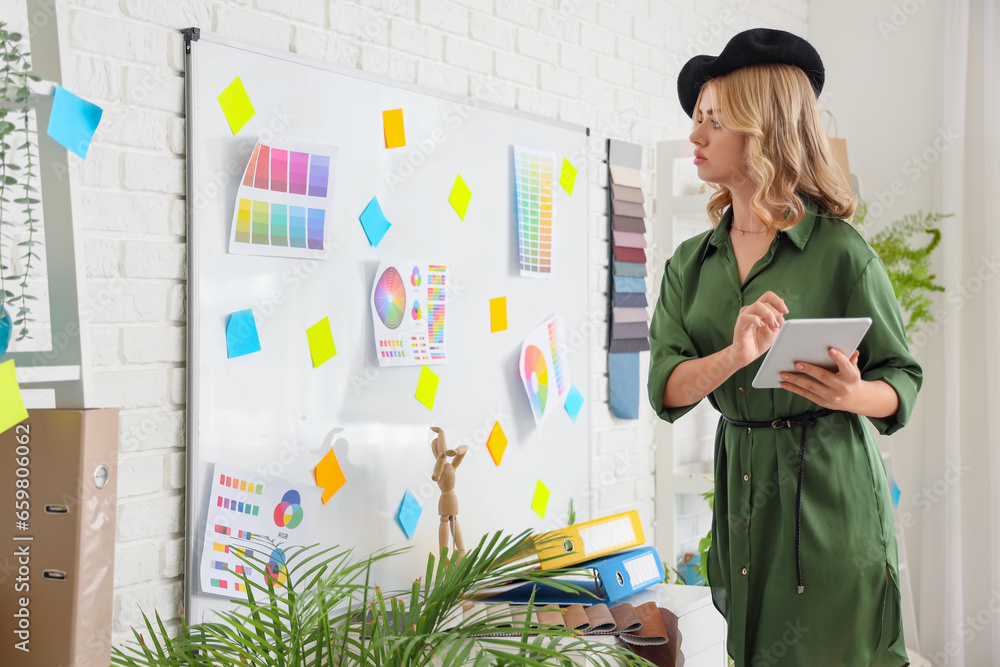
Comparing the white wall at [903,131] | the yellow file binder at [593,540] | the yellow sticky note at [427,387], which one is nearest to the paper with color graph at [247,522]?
the yellow sticky note at [427,387]

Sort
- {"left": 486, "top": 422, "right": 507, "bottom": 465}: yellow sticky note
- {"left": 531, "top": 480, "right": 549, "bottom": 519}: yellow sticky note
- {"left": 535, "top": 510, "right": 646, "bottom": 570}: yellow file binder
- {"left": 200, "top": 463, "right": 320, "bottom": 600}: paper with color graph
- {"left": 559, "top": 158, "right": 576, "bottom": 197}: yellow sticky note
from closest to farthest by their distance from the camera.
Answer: {"left": 200, "top": 463, "right": 320, "bottom": 600}: paper with color graph < {"left": 535, "top": 510, "right": 646, "bottom": 570}: yellow file binder < {"left": 486, "top": 422, "right": 507, "bottom": 465}: yellow sticky note < {"left": 531, "top": 480, "right": 549, "bottom": 519}: yellow sticky note < {"left": 559, "top": 158, "right": 576, "bottom": 197}: yellow sticky note

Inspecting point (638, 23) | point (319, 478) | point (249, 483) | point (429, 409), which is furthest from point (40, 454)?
point (638, 23)

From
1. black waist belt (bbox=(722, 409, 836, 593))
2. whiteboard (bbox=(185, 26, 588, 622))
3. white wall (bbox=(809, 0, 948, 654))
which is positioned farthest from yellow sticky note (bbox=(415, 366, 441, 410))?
white wall (bbox=(809, 0, 948, 654))

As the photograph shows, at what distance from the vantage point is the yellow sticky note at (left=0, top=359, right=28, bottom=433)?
0.68 metres

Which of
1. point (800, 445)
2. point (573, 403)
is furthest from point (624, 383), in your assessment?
point (800, 445)

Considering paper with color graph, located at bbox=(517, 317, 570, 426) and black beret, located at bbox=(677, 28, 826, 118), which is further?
paper with color graph, located at bbox=(517, 317, 570, 426)

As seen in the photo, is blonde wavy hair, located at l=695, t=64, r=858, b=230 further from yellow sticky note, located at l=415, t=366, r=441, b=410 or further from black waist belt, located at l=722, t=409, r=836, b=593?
yellow sticky note, located at l=415, t=366, r=441, b=410

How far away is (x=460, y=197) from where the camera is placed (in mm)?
2006

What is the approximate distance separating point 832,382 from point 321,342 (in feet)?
3.26

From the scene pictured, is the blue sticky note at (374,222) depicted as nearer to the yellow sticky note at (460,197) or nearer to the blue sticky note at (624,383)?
the yellow sticky note at (460,197)

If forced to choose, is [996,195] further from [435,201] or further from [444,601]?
[444,601]

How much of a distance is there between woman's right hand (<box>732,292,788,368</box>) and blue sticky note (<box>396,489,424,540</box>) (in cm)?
92

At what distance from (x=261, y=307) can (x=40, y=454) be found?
92 centimetres

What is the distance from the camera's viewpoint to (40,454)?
0.70 m
